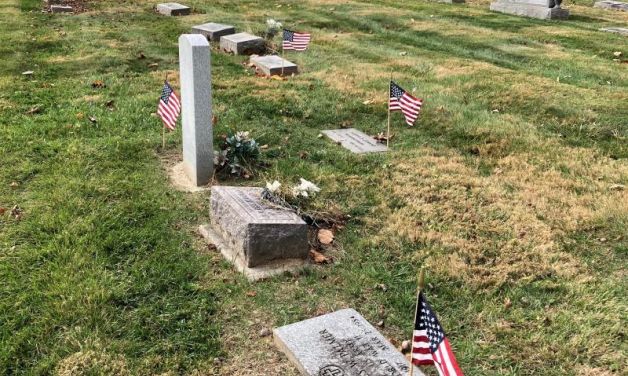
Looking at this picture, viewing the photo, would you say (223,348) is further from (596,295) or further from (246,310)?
(596,295)

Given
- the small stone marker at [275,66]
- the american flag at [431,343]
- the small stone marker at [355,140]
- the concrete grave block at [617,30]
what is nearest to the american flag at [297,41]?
the small stone marker at [275,66]

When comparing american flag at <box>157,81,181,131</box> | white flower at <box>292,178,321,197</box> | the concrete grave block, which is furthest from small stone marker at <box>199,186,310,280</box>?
the concrete grave block

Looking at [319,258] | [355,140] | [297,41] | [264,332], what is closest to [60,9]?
[297,41]

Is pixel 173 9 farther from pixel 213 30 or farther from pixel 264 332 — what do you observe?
pixel 264 332

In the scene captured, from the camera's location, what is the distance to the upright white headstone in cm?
584

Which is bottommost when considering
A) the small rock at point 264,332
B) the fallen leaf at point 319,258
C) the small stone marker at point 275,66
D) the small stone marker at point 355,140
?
the small rock at point 264,332

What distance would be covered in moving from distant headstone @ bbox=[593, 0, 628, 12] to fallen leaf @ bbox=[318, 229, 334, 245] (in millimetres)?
17070

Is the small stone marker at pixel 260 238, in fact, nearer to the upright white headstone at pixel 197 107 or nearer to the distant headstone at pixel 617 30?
the upright white headstone at pixel 197 107

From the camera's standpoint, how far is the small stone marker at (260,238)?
467 centimetres

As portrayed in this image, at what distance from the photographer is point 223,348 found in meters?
3.87

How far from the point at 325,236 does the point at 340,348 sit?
1679mm

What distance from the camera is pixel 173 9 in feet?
53.5

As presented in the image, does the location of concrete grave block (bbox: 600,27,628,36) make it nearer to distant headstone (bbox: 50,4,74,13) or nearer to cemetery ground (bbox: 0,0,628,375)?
cemetery ground (bbox: 0,0,628,375)

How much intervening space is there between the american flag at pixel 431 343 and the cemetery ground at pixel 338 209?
99 centimetres
